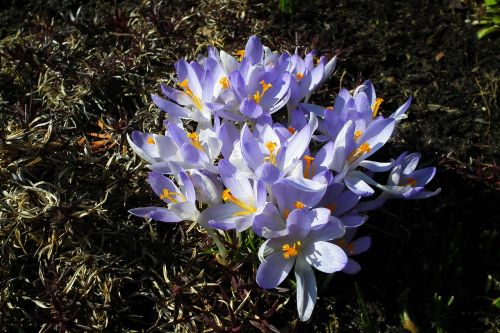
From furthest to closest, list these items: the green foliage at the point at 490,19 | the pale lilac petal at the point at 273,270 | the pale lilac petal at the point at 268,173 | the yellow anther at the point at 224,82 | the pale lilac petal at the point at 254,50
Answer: the green foliage at the point at 490,19 → the pale lilac petal at the point at 254,50 → the yellow anther at the point at 224,82 → the pale lilac petal at the point at 273,270 → the pale lilac petal at the point at 268,173

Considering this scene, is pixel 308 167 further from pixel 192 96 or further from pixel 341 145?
pixel 192 96

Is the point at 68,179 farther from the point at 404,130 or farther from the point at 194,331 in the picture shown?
the point at 404,130

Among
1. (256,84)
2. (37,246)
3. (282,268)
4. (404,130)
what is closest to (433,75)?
(404,130)

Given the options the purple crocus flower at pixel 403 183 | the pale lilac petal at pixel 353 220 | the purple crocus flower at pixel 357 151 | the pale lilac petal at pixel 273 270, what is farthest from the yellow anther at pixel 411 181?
the pale lilac petal at pixel 273 270

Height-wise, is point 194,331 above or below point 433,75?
below

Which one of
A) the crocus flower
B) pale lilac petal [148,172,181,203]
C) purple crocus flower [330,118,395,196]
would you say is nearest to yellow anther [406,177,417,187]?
purple crocus flower [330,118,395,196]

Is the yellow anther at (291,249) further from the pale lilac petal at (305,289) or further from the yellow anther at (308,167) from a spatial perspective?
the yellow anther at (308,167)

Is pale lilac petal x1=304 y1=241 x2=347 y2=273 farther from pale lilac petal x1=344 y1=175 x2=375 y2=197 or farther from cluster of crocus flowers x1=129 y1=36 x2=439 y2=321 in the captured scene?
pale lilac petal x1=344 y1=175 x2=375 y2=197
